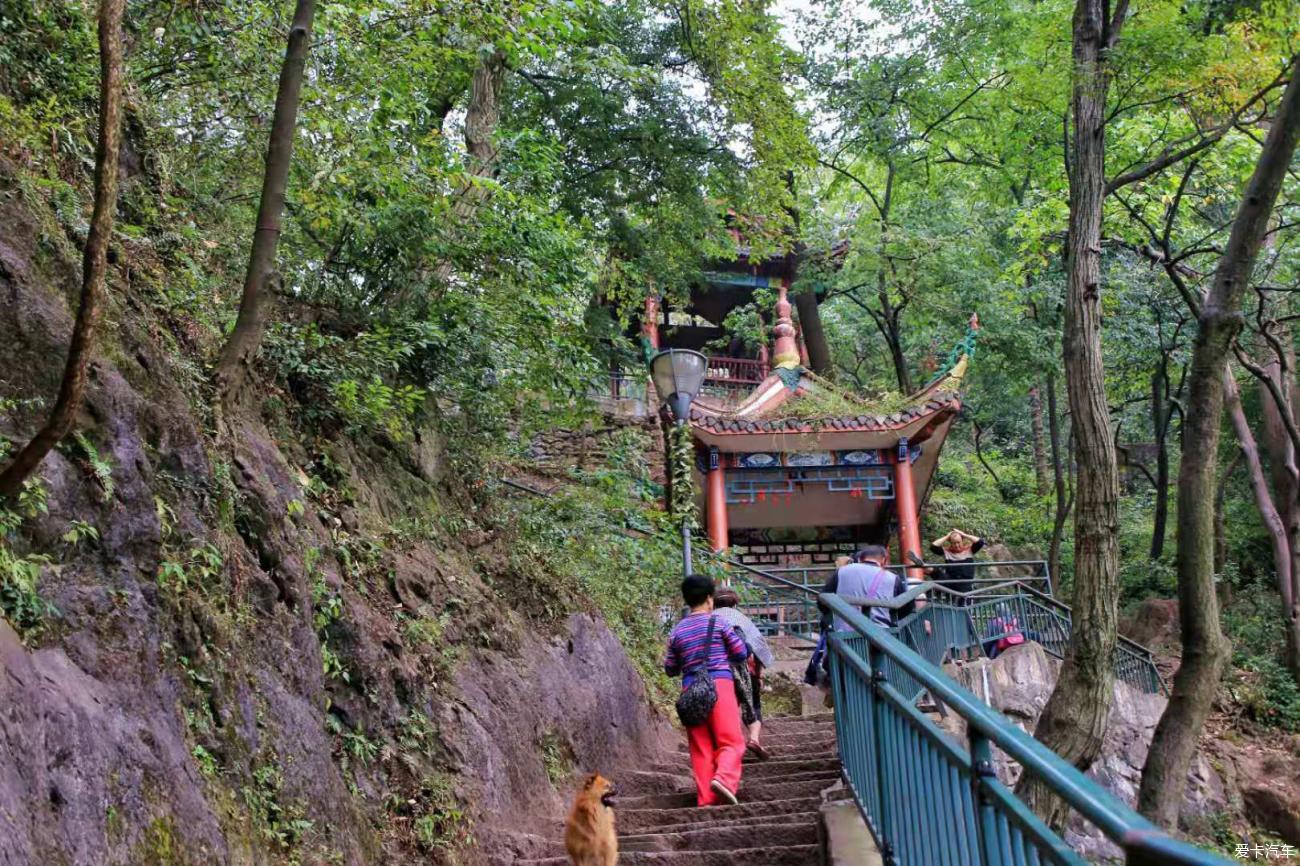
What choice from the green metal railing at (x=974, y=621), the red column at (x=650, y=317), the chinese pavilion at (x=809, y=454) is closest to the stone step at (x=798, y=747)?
the green metal railing at (x=974, y=621)

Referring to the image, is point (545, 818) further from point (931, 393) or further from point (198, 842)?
point (931, 393)

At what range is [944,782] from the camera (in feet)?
9.82

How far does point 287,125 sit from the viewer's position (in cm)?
493

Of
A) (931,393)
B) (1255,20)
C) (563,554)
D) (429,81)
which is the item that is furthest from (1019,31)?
(563,554)

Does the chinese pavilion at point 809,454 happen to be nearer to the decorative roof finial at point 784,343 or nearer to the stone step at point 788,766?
the decorative roof finial at point 784,343

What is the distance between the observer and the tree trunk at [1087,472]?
5840 mm

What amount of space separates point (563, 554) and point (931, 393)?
29.2 feet

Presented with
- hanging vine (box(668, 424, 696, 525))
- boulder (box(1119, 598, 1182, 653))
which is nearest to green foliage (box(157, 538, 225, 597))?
hanging vine (box(668, 424, 696, 525))

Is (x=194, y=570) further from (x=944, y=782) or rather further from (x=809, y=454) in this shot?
(x=809, y=454)

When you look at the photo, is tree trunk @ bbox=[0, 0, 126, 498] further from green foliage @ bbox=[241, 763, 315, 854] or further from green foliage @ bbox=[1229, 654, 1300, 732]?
green foliage @ bbox=[1229, 654, 1300, 732]

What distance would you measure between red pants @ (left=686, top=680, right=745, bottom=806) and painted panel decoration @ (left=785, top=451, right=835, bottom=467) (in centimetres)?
1136

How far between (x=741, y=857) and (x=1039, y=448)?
844 inches

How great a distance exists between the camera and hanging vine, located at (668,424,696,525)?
439 inches

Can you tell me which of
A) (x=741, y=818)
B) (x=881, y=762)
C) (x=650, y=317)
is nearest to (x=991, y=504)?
(x=650, y=317)
